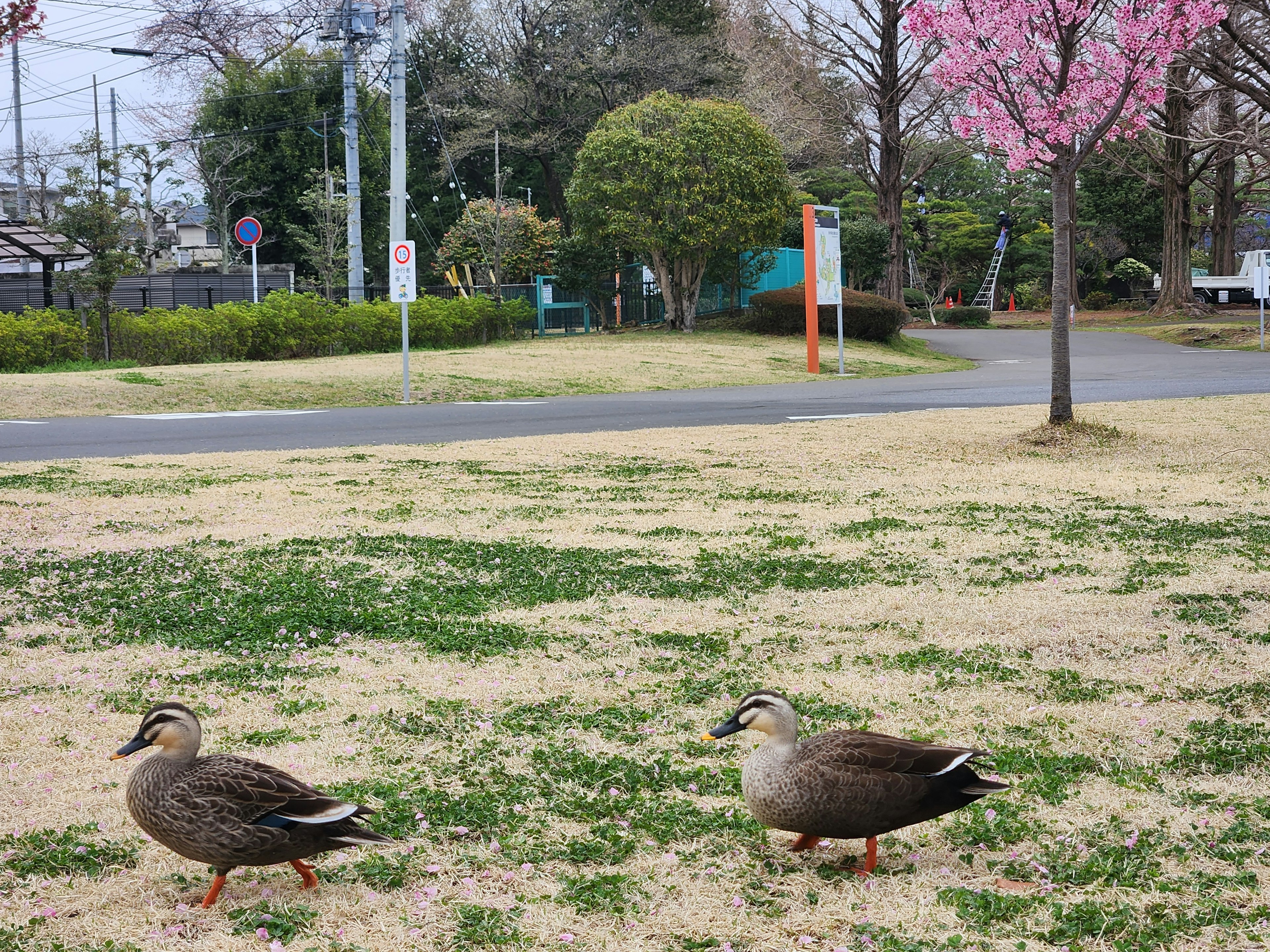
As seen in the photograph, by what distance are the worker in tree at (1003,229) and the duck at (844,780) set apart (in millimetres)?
48143

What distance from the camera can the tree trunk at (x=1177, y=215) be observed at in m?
38.9

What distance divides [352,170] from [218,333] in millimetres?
6828

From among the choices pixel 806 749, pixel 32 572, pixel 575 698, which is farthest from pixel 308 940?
pixel 32 572

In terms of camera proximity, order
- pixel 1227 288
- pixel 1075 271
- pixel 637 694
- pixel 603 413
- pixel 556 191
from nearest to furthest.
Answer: pixel 637 694
pixel 603 413
pixel 1227 288
pixel 556 191
pixel 1075 271

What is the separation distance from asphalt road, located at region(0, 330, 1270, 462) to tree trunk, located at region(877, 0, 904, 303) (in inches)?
492

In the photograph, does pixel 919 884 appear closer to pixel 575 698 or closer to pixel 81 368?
pixel 575 698

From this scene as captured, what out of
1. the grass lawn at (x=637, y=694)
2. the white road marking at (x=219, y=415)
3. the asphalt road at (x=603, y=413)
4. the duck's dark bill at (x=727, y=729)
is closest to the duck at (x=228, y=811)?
the grass lawn at (x=637, y=694)

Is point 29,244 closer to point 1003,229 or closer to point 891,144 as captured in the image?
point 891,144

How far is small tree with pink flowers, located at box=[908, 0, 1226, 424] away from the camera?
12.1 m

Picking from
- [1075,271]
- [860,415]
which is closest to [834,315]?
[860,415]

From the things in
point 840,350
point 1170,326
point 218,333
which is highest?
point 1170,326

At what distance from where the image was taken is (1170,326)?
38844 millimetres

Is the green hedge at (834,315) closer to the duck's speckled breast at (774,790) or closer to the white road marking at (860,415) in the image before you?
the white road marking at (860,415)

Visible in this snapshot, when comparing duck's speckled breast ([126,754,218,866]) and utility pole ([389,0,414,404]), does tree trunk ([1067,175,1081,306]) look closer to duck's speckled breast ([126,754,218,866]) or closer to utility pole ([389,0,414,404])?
utility pole ([389,0,414,404])
